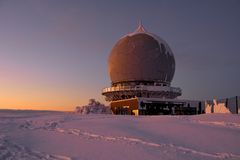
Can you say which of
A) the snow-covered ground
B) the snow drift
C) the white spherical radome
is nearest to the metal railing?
the white spherical radome

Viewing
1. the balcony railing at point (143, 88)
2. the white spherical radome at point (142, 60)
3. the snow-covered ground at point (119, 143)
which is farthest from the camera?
the white spherical radome at point (142, 60)

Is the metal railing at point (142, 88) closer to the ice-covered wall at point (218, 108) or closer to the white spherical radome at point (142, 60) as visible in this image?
the white spherical radome at point (142, 60)

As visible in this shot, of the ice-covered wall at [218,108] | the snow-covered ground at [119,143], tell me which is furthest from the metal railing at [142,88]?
the snow-covered ground at [119,143]

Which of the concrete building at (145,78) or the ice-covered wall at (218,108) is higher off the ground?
the concrete building at (145,78)

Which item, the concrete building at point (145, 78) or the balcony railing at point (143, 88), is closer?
the concrete building at point (145, 78)

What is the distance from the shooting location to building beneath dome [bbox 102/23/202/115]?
156ft


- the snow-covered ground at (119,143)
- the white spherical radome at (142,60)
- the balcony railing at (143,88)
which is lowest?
the snow-covered ground at (119,143)

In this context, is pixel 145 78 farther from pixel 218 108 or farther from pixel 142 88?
pixel 218 108

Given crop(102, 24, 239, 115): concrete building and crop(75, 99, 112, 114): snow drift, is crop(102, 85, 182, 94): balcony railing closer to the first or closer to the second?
crop(102, 24, 239, 115): concrete building

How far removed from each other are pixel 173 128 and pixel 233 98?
21561mm

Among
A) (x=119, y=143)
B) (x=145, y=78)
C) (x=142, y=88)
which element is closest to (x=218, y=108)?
(x=142, y=88)

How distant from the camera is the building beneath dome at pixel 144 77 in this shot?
47.5m

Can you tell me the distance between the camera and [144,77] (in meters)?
49.4

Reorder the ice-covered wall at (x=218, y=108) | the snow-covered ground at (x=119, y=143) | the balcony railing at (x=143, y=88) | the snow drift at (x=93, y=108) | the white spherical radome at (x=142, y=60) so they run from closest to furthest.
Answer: the snow-covered ground at (x=119, y=143)
the ice-covered wall at (x=218, y=108)
the snow drift at (x=93, y=108)
the balcony railing at (x=143, y=88)
the white spherical radome at (x=142, y=60)
